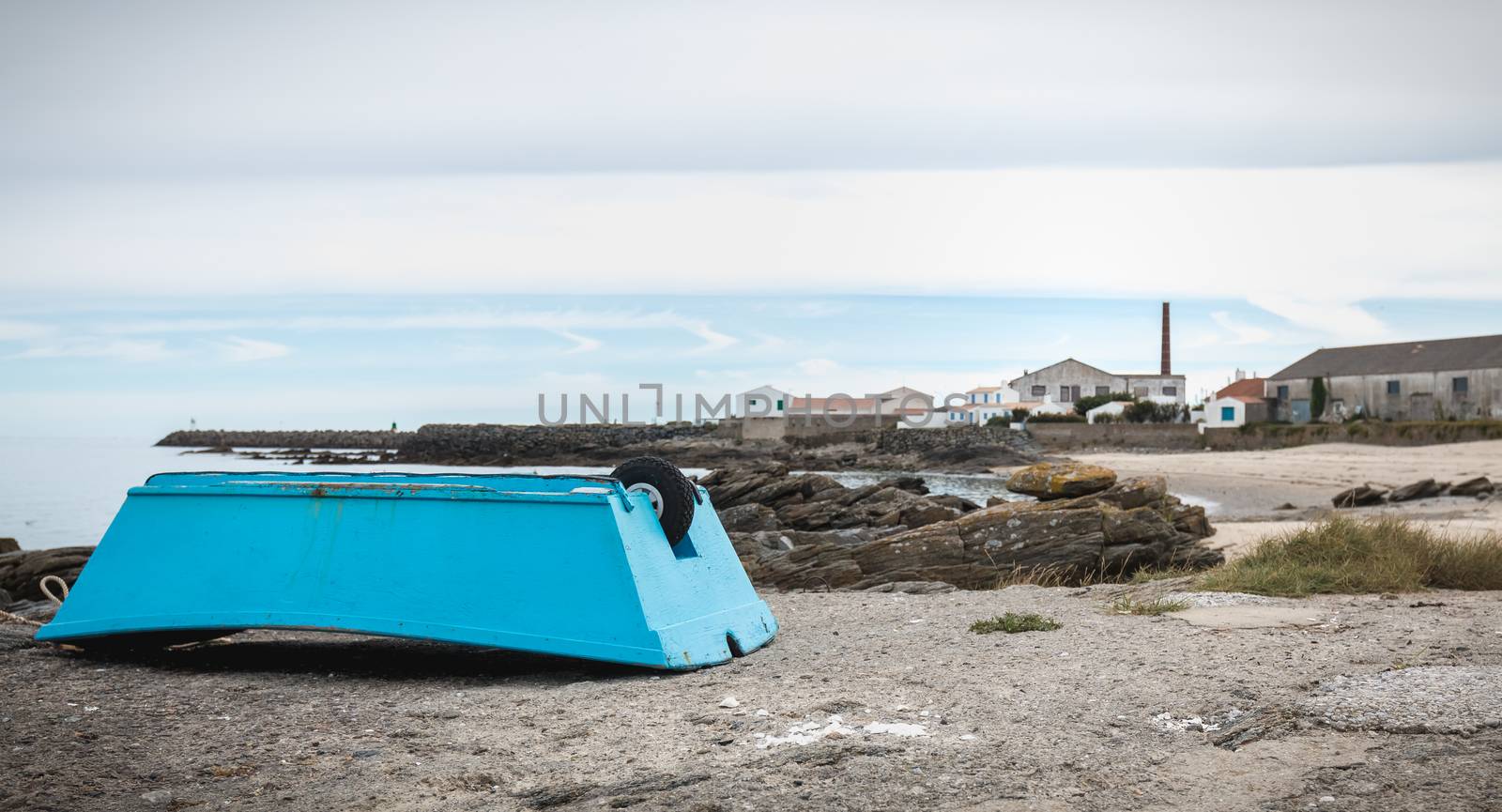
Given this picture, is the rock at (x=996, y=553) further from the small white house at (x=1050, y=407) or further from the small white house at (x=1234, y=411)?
the small white house at (x=1050, y=407)

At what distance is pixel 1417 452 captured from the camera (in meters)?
40.0

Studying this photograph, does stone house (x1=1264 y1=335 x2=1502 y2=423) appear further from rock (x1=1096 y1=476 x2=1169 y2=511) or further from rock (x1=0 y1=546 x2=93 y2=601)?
rock (x1=0 y1=546 x2=93 y2=601)

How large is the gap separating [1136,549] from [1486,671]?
6.27 meters

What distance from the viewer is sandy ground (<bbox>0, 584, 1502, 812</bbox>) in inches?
144

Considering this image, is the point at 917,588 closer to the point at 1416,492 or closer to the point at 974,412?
the point at 1416,492

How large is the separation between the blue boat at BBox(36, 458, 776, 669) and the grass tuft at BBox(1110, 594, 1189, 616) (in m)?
2.26

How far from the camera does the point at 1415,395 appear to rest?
59.5 m

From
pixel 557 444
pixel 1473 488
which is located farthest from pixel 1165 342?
pixel 1473 488

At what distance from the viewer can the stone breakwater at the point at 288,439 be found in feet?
298

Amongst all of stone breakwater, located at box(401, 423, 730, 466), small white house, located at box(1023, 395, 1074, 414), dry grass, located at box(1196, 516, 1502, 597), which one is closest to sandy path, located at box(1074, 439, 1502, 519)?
dry grass, located at box(1196, 516, 1502, 597)

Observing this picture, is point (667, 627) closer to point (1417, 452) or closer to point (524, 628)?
point (524, 628)

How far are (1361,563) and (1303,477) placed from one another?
28.3m

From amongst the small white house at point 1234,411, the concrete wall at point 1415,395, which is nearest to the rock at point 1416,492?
the concrete wall at point 1415,395

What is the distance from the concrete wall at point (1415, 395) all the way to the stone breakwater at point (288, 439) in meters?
59.0
